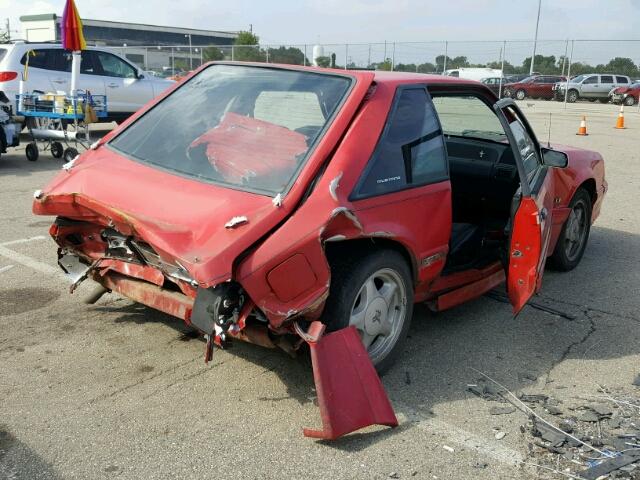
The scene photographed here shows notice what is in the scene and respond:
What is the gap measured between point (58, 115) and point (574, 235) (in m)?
8.14

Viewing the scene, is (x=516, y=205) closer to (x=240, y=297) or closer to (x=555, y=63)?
(x=240, y=297)

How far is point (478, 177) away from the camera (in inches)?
205

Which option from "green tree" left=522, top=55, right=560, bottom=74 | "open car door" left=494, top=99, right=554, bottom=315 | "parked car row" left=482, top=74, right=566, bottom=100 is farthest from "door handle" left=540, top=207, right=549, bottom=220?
"green tree" left=522, top=55, right=560, bottom=74

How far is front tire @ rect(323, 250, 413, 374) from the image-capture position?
10.7 ft

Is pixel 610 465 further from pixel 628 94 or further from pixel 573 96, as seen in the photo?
pixel 573 96

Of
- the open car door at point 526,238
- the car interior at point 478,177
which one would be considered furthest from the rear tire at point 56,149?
the open car door at point 526,238

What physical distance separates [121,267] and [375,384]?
154 centimetres

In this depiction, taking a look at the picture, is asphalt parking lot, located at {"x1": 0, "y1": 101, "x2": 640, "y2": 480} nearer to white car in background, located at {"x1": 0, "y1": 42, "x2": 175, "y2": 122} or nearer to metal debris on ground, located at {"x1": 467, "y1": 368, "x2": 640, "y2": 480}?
metal debris on ground, located at {"x1": 467, "y1": 368, "x2": 640, "y2": 480}

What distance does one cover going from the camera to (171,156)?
3729mm

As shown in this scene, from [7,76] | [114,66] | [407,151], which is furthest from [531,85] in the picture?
[407,151]

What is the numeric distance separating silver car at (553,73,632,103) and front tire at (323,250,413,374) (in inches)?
1304

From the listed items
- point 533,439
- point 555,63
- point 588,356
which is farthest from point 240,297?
point 555,63

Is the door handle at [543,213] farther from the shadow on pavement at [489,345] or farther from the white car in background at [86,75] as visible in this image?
the white car in background at [86,75]

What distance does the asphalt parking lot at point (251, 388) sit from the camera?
2857 mm
